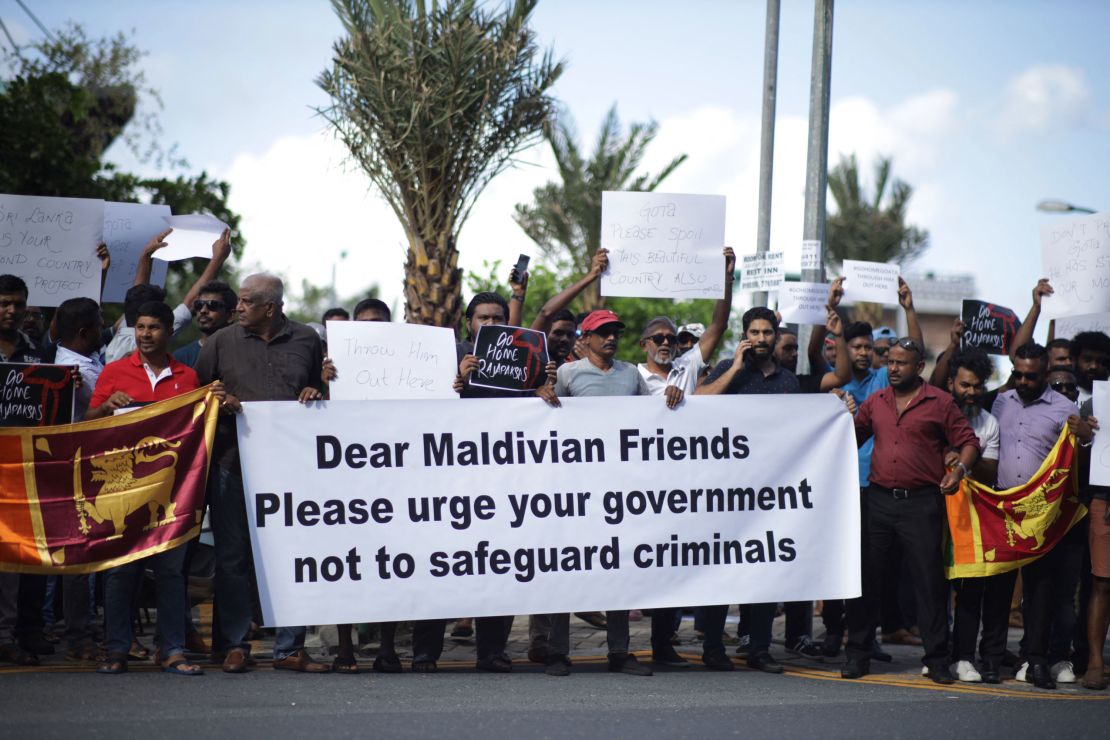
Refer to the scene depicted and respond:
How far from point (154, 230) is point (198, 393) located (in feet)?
8.86

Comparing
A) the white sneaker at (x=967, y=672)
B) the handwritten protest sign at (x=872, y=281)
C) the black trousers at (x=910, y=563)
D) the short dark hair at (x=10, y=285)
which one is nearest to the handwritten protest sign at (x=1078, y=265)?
the handwritten protest sign at (x=872, y=281)

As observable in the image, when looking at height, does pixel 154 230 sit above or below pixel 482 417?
above

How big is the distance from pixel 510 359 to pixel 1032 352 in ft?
10.6

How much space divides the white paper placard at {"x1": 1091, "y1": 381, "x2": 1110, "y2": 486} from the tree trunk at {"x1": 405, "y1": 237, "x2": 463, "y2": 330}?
23.6ft

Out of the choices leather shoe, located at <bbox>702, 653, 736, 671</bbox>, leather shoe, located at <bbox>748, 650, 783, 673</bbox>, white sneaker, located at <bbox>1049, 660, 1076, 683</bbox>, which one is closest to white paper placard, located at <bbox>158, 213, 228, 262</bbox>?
leather shoe, located at <bbox>702, 653, 736, 671</bbox>

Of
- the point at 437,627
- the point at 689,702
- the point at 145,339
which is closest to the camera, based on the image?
the point at 689,702

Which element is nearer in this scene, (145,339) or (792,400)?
(145,339)

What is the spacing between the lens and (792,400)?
326 inches

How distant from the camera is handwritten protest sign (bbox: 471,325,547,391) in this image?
785 cm

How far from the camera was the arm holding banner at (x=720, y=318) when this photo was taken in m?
8.95

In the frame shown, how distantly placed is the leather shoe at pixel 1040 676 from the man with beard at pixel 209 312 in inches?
213

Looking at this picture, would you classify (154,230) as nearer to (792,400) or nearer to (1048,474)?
(792,400)

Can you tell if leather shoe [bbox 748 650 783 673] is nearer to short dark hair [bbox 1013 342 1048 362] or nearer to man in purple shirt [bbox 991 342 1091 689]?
man in purple shirt [bbox 991 342 1091 689]

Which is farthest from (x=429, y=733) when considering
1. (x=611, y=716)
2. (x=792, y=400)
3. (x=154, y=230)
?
(x=154, y=230)
